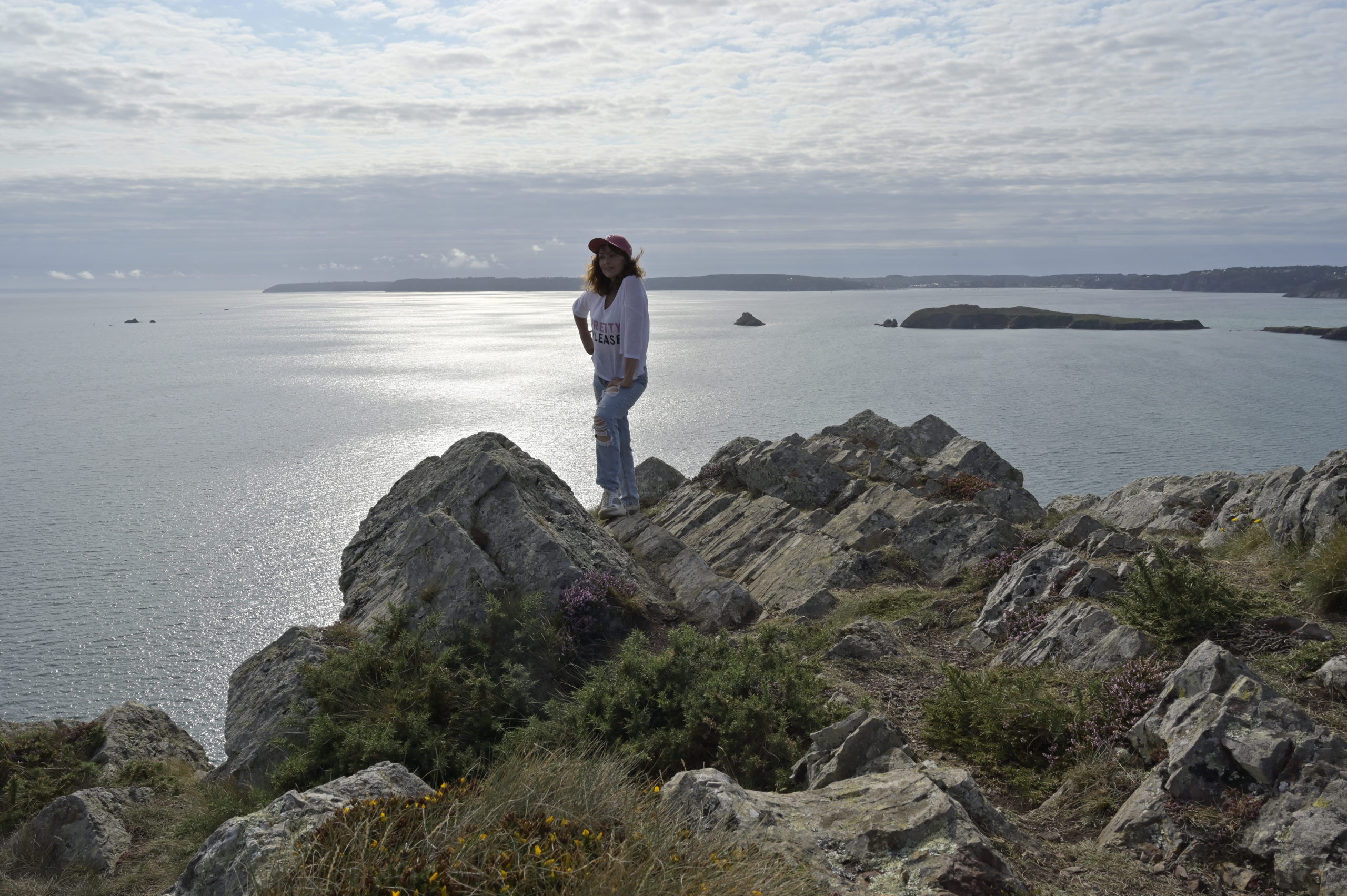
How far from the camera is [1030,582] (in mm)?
12055

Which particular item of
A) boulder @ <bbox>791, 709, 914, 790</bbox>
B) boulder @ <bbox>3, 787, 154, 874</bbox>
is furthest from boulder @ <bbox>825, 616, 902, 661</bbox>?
boulder @ <bbox>3, 787, 154, 874</bbox>

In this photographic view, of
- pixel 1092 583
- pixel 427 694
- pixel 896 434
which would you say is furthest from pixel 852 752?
pixel 896 434

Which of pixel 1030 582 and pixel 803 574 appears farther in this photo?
pixel 803 574

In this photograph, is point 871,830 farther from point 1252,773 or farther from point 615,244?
point 615,244

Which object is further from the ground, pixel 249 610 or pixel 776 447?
pixel 776 447

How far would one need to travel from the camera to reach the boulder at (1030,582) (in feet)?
37.9

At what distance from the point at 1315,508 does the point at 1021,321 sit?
562 feet

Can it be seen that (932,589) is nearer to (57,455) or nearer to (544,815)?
(544,815)

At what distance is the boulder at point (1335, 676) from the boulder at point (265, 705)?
937 cm

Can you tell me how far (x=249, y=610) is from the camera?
30234mm

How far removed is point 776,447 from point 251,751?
13850 millimetres

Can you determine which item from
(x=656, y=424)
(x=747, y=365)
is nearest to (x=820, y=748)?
(x=656, y=424)

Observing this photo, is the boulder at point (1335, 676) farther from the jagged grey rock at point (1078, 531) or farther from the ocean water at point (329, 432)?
the ocean water at point (329, 432)

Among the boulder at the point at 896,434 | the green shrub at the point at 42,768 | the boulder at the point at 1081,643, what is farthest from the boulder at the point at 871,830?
the boulder at the point at 896,434
